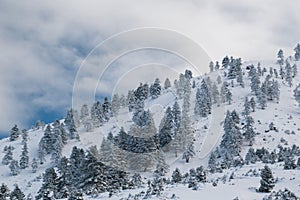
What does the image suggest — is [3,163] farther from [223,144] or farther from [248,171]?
[248,171]

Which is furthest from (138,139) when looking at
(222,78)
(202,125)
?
(222,78)

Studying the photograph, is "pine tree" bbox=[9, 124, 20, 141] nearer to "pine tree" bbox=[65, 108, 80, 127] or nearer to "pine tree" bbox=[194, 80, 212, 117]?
"pine tree" bbox=[65, 108, 80, 127]

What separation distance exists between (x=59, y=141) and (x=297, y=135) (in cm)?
5882

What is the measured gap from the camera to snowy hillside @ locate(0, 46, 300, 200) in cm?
3347

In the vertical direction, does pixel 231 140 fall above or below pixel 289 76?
below

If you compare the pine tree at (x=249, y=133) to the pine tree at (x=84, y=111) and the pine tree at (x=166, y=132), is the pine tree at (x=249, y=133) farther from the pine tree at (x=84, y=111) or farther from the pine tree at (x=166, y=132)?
the pine tree at (x=84, y=111)

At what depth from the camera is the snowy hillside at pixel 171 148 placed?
1318 inches

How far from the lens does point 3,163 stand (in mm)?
101938

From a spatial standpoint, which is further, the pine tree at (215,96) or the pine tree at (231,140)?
the pine tree at (215,96)

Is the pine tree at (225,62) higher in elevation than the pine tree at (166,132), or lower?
higher

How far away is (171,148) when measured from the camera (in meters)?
91.2

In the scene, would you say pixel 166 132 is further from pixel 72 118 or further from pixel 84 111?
pixel 72 118

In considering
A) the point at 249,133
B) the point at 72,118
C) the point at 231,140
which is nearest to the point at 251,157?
the point at 231,140

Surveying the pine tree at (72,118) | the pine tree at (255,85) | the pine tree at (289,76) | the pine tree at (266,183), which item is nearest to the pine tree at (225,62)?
the pine tree at (289,76)
